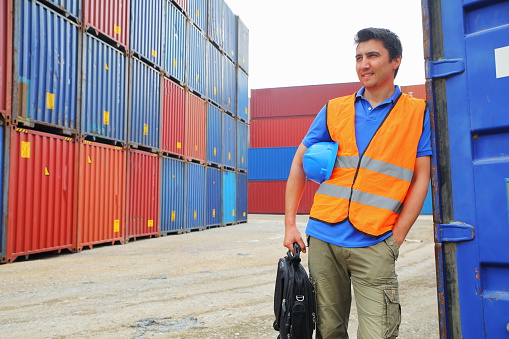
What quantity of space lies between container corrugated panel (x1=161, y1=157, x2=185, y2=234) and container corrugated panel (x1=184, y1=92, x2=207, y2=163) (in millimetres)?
947

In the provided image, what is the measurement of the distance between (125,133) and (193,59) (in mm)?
5222

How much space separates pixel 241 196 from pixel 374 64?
17.9 m

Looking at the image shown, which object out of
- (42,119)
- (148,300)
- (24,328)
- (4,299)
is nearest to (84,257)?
(42,119)

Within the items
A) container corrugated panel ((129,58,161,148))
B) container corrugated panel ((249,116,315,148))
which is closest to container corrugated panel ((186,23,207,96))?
container corrugated panel ((129,58,161,148))

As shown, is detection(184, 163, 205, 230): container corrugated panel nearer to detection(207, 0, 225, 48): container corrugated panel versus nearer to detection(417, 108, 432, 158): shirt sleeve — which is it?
detection(207, 0, 225, 48): container corrugated panel

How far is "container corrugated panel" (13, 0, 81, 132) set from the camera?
746cm

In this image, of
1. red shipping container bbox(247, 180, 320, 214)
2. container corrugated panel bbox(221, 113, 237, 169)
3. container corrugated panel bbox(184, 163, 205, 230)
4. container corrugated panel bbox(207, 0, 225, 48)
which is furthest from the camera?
red shipping container bbox(247, 180, 320, 214)

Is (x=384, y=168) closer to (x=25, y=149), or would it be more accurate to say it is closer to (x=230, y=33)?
(x=25, y=149)

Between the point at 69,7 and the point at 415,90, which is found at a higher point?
the point at 415,90

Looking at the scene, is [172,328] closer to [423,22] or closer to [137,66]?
[423,22]

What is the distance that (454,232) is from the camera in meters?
1.93

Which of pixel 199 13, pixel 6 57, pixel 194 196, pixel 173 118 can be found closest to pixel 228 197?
pixel 194 196

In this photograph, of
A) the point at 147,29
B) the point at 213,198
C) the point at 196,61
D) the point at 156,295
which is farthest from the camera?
the point at 213,198

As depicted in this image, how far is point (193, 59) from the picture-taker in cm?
1492
